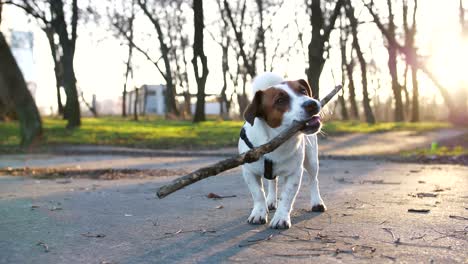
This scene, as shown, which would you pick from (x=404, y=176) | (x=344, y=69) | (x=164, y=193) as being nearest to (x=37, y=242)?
(x=164, y=193)

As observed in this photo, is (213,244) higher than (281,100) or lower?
lower

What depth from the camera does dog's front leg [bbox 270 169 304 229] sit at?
4.30 meters

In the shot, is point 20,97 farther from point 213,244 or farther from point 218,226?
point 213,244

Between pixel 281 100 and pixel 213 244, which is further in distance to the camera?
pixel 281 100

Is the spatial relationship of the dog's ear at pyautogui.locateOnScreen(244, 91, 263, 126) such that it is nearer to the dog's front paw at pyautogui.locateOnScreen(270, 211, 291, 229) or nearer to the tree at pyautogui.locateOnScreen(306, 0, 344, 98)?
the dog's front paw at pyautogui.locateOnScreen(270, 211, 291, 229)

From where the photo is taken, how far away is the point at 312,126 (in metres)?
4.28

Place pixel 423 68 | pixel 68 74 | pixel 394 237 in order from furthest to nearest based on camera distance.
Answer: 1. pixel 423 68
2. pixel 68 74
3. pixel 394 237

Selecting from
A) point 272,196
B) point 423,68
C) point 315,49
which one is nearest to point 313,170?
point 272,196

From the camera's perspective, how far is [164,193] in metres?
3.59

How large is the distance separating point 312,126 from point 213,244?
1.23 m

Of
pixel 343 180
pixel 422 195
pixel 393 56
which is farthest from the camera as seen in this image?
pixel 393 56

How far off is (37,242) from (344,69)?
142ft

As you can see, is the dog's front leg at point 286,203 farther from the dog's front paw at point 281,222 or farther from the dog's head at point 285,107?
the dog's head at point 285,107

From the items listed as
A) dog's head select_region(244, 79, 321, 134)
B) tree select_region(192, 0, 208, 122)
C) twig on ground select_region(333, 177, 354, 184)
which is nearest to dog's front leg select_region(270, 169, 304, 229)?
dog's head select_region(244, 79, 321, 134)
